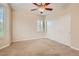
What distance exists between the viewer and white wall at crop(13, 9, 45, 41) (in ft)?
7.42

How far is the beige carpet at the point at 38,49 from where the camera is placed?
2.15m

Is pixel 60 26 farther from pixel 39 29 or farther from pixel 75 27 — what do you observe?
pixel 39 29

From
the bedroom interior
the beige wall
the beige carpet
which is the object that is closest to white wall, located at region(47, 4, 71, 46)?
the bedroom interior

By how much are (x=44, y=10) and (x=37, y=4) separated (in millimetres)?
171

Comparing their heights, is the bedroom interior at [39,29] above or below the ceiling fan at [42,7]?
below

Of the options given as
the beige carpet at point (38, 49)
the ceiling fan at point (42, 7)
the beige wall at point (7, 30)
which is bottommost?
the beige carpet at point (38, 49)

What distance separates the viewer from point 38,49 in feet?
7.23

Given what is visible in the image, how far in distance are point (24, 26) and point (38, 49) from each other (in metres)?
0.49

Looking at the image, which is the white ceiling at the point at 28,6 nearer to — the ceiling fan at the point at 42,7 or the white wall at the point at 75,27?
the ceiling fan at the point at 42,7

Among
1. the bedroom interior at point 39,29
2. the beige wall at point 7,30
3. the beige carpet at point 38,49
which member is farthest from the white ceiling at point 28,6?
the beige carpet at point 38,49

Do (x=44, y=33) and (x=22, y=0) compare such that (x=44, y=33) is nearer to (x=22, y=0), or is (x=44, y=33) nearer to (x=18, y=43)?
(x=18, y=43)

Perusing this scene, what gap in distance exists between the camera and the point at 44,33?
7.57 ft

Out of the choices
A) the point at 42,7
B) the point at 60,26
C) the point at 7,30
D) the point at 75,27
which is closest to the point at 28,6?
the point at 42,7

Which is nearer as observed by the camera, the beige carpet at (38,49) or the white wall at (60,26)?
the beige carpet at (38,49)
